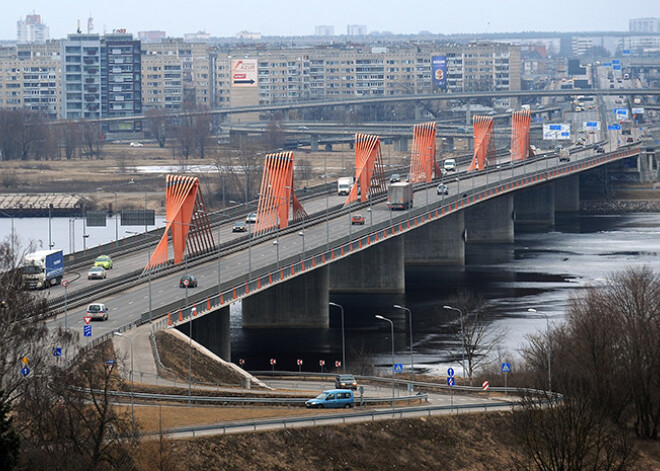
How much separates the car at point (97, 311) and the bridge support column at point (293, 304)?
2608 centimetres

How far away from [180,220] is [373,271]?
25.0 m

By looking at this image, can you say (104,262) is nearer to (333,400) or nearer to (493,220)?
(333,400)

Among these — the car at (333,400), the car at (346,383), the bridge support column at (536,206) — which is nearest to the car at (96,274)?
the car at (346,383)

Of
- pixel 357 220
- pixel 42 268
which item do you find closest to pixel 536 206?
pixel 357 220

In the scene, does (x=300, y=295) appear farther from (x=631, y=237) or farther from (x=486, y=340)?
(x=631, y=237)

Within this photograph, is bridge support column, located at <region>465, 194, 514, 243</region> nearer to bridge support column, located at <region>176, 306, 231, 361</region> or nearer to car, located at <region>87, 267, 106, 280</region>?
car, located at <region>87, 267, 106, 280</region>

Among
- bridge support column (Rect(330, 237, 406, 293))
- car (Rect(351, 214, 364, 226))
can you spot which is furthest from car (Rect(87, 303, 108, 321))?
car (Rect(351, 214, 364, 226))

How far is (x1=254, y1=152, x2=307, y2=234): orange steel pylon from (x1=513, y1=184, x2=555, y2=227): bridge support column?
65.6m

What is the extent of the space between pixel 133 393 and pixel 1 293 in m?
7.66

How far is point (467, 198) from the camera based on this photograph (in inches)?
6156

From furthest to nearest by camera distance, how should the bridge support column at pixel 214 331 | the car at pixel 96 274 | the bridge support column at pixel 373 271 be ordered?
the bridge support column at pixel 373 271 → the car at pixel 96 274 → the bridge support column at pixel 214 331

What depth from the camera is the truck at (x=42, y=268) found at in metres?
101

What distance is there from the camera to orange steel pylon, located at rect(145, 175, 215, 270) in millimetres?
111688

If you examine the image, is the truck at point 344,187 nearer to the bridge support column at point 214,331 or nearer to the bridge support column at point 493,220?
the bridge support column at point 493,220
